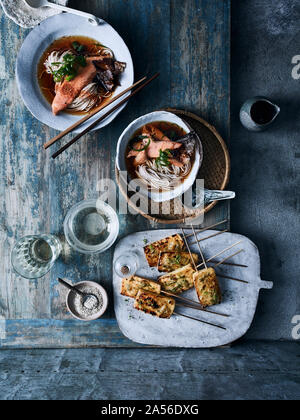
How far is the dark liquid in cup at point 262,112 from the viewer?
2729 mm

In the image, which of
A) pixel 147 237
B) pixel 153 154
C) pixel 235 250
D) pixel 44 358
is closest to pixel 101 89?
pixel 153 154

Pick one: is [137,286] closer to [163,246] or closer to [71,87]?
[163,246]

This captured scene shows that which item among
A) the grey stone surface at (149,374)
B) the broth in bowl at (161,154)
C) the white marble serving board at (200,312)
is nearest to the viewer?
the grey stone surface at (149,374)

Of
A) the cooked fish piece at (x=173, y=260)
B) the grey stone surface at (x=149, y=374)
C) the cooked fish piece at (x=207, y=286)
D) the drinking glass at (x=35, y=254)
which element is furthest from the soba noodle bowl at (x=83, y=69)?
the grey stone surface at (x=149, y=374)

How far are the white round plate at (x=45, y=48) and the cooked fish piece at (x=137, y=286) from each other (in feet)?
3.94

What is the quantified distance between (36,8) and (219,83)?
147 cm

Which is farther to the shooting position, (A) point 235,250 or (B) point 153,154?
(A) point 235,250

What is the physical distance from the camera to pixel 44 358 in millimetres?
2676

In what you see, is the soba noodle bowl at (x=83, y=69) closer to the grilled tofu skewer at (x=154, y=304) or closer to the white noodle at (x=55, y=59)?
the white noodle at (x=55, y=59)

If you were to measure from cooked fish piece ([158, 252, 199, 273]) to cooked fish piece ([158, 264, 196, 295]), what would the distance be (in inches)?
1.5

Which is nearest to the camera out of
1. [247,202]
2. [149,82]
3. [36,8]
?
[36,8]

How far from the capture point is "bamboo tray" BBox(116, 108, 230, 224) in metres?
2.62

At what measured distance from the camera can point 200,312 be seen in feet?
8.80

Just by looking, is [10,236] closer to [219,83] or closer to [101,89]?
[101,89]
